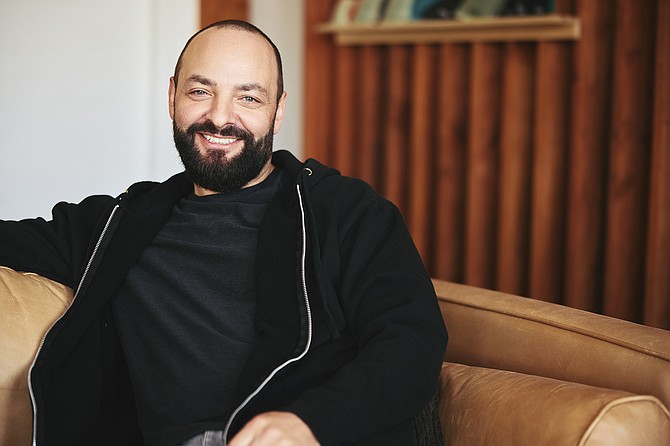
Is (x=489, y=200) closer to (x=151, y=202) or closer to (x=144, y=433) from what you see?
(x=151, y=202)

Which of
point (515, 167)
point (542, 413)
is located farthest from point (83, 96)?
point (542, 413)

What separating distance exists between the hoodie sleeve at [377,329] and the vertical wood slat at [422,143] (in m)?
1.43

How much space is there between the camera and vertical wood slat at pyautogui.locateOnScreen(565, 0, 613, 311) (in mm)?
2682

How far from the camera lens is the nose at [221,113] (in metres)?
1.80

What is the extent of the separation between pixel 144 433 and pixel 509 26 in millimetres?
1792

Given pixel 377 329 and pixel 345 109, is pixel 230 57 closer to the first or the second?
pixel 377 329

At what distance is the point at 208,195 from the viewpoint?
1.85 m

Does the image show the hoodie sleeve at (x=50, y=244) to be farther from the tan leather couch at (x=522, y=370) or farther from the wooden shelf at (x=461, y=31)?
the wooden shelf at (x=461, y=31)

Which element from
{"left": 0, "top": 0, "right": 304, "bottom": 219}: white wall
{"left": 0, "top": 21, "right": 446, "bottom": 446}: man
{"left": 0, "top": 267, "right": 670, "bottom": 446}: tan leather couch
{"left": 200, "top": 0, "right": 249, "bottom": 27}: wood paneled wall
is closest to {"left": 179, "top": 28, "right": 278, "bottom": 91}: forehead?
{"left": 0, "top": 21, "right": 446, "bottom": 446}: man

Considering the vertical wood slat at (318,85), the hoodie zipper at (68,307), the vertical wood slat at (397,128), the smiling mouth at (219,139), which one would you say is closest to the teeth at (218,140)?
the smiling mouth at (219,139)

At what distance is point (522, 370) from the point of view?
1.67 meters

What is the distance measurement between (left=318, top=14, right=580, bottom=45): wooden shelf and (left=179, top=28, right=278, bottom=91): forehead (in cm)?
118

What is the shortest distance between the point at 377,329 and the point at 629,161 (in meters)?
1.47

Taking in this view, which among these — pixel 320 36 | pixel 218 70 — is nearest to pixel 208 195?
pixel 218 70
